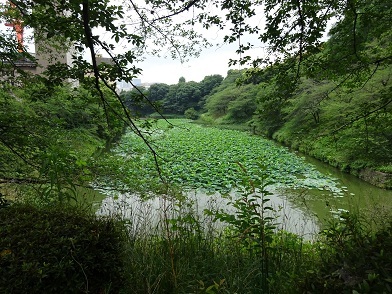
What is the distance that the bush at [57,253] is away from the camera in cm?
109

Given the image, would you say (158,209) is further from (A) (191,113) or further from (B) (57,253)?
A: (A) (191,113)

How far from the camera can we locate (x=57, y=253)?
119 cm

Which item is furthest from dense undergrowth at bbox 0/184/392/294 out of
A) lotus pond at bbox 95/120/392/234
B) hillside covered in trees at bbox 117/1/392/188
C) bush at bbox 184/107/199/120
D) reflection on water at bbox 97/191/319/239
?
bush at bbox 184/107/199/120

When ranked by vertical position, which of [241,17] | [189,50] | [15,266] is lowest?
[15,266]

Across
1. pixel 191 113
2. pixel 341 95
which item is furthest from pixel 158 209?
pixel 191 113

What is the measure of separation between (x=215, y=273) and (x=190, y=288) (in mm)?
224

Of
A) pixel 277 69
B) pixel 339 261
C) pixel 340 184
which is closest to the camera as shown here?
pixel 339 261

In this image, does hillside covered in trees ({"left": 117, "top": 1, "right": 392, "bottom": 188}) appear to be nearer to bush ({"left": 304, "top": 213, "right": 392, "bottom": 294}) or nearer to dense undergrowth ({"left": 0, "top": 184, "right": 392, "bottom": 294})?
dense undergrowth ({"left": 0, "top": 184, "right": 392, "bottom": 294})

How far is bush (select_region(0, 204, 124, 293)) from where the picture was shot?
1087mm

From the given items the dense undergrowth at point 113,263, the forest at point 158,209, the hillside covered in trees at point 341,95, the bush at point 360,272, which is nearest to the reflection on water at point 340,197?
the hillside covered in trees at point 341,95

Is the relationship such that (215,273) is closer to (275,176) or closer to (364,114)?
(364,114)

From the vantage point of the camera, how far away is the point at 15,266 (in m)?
1.10

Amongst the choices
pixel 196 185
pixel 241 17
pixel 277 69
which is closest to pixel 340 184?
pixel 196 185

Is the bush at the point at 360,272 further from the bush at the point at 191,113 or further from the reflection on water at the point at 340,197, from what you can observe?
the bush at the point at 191,113
